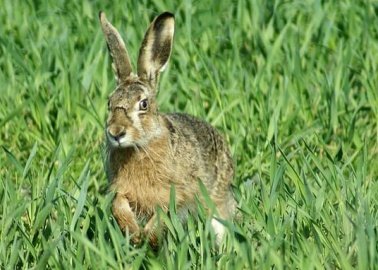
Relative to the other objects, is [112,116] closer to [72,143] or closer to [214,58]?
[72,143]

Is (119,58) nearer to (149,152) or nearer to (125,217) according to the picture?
(149,152)

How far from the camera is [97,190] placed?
21.6 ft

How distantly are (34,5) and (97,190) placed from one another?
2.64 m

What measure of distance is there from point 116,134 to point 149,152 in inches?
19.9

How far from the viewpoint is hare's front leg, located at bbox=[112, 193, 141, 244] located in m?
5.88

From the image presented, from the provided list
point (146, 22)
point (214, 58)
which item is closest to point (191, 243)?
point (214, 58)

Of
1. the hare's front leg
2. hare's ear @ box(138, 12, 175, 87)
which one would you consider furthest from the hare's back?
the hare's front leg

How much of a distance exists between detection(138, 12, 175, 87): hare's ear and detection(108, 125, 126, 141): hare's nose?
0.63 metres

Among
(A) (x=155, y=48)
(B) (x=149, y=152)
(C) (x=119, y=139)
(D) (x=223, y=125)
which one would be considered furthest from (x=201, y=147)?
(C) (x=119, y=139)

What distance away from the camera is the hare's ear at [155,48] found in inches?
247

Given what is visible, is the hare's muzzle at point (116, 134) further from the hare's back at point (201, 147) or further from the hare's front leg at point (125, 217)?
the hare's back at point (201, 147)

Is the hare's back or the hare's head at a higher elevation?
the hare's head

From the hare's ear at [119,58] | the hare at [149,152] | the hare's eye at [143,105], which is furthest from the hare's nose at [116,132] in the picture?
the hare's ear at [119,58]

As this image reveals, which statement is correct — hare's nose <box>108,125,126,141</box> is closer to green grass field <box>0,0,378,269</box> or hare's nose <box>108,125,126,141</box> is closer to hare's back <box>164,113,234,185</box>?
green grass field <box>0,0,378,269</box>
